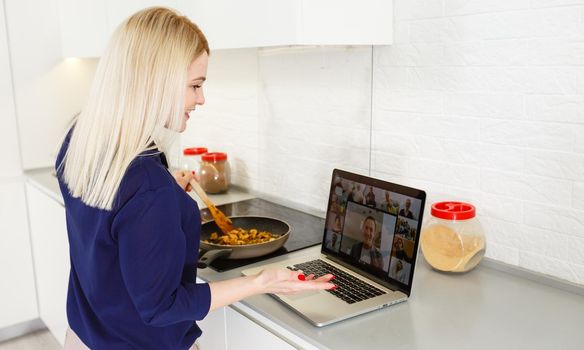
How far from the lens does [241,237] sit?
69.4 inches

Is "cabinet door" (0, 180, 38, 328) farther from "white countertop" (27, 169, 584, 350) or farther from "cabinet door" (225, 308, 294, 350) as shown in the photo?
"cabinet door" (225, 308, 294, 350)

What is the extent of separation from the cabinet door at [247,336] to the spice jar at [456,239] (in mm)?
495

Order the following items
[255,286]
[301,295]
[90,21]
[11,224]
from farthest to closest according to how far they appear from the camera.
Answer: [11,224]
[90,21]
[301,295]
[255,286]

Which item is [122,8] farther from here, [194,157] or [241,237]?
[241,237]

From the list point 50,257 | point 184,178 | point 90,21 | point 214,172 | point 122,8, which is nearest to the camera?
point 184,178

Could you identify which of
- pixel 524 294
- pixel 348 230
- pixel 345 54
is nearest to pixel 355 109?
pixel 345 54

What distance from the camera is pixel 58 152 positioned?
1359 mm

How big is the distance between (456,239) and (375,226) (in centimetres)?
22

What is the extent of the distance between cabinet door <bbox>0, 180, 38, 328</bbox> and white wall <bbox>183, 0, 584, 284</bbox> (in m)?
1.56

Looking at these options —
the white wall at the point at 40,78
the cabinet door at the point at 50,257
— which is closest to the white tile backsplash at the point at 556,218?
the cabinet door at the point at 50,257

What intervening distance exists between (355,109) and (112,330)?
1.02m

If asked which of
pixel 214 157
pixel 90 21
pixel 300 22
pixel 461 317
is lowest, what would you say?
pixel 461 317

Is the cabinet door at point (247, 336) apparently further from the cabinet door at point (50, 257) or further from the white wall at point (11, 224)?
the white wall at point (11, 224)

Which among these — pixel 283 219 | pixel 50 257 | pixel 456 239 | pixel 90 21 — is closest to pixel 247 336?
pixel 456 239
